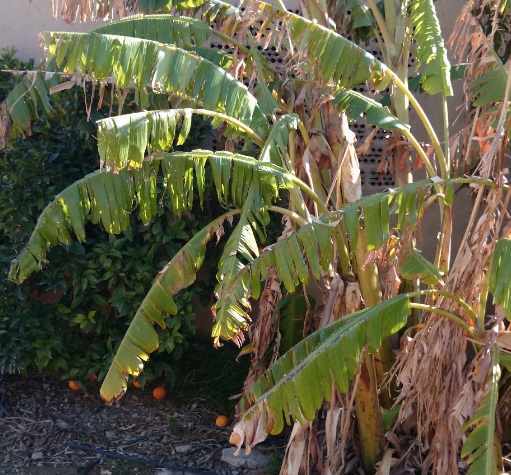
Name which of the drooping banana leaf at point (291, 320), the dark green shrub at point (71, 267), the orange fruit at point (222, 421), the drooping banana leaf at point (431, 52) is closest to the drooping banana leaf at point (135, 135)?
the drooping banana leaf at point (431, 52)

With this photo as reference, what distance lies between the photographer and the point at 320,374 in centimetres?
320

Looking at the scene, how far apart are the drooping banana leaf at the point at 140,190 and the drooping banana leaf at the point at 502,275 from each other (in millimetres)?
1031

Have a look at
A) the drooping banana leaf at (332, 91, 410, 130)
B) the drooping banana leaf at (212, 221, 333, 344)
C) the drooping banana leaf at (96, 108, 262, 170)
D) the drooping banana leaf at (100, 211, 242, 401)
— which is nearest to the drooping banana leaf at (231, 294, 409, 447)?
the drooping banana leaf at (212, 221, 333, 344)

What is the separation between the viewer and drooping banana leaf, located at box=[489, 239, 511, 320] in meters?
3.19

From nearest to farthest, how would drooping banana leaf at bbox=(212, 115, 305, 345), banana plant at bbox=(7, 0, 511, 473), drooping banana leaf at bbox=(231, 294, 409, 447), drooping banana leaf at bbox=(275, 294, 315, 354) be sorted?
1. drooping banana leaf at bbox=(231, 294, 409, 447)
2. banana plant at bbox=(7, 0, 511, 473)
3. drooping banana leaf at bbox=(212, 115, 305, 345)
4. drooping banana leaf at bbox=(275, 294, 315, 354)

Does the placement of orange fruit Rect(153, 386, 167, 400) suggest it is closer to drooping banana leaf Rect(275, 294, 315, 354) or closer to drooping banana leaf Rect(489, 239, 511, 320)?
drooping banana leaf Rect(275, 294, 315, 354)

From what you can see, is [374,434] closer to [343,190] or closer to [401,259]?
[401,259]

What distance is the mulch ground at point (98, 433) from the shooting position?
503 centimetres

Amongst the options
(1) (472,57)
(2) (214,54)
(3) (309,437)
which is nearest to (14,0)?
(2) (214,54)

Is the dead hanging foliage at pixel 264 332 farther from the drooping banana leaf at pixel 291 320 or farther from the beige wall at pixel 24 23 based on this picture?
the beige wall at pixel 24 23

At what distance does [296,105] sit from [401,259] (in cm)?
120

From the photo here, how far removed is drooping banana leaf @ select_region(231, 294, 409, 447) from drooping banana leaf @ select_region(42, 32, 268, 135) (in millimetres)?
1208

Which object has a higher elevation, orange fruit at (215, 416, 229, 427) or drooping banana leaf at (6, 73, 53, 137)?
drooping banana leaf at (6, 73, 53, 137)

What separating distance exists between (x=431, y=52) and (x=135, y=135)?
187 cm
